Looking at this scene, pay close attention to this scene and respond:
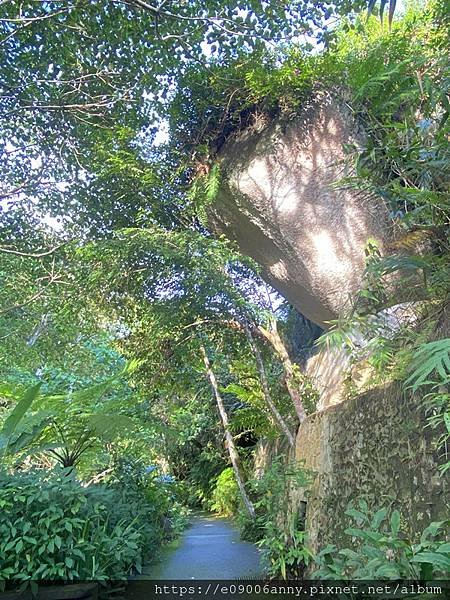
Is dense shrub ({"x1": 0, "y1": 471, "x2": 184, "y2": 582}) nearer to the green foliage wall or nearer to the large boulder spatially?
the green foliage wall

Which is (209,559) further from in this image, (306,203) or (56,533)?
(306,203)

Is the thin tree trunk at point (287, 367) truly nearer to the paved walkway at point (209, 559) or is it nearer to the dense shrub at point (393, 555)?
the paved walkway at point (209, 559)

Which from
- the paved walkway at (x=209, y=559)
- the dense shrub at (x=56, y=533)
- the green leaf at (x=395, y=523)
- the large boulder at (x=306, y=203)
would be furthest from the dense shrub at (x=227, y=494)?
the green leaf at (x=395, y=523)

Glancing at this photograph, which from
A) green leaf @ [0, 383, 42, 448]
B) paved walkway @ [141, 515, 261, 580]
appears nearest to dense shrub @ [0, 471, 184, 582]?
green leaf @ [0, 383, 42, 448]

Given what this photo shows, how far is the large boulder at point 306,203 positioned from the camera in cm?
518

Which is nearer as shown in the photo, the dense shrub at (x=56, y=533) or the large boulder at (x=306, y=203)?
the dense shrub at (x=56, y=533)

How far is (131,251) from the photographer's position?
5254 mm

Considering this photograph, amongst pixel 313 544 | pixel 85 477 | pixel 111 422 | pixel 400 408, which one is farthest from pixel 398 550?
pixel 85 477

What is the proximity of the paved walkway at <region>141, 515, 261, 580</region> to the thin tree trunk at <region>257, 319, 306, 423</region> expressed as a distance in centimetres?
148

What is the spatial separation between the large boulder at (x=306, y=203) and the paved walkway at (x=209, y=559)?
8.98 feet

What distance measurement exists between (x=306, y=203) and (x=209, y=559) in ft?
12.6

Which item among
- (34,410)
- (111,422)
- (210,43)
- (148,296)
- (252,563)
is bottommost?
(252,563)

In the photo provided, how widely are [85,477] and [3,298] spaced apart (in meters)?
2.77

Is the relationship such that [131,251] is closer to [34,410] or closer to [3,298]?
[34,410]
